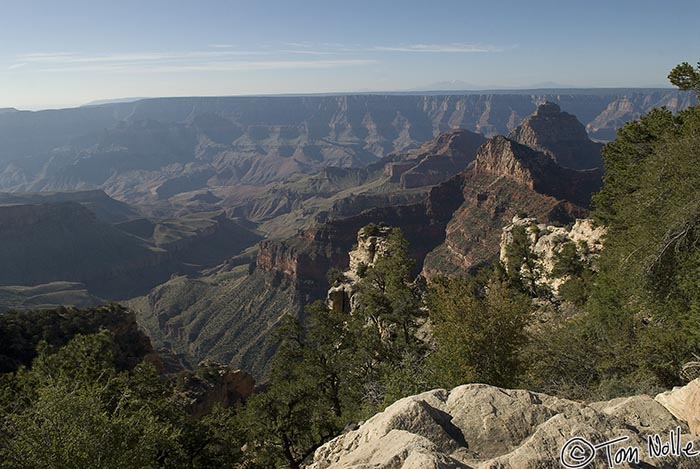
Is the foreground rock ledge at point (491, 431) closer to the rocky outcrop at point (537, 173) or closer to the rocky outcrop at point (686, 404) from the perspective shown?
the rocky outcrop at point (686, 404)

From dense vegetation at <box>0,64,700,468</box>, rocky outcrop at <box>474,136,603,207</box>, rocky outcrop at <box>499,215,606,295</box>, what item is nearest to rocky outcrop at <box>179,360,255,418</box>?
Answer: dense vegetation at <box>0,64,700,468</box>

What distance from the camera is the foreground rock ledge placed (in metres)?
8.55

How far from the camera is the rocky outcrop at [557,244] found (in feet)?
129

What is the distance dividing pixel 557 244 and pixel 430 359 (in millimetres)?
30116

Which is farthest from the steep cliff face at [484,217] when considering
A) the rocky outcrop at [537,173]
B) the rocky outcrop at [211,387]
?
the rocky outcrop at [211,387]

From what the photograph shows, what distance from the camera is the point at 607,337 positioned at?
2034 cm

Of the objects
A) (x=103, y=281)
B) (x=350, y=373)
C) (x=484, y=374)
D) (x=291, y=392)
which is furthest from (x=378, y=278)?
(x=103, y=281)

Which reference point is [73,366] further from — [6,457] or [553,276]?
[553,276]

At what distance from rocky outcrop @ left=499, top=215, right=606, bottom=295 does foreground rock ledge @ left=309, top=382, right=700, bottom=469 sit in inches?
1121

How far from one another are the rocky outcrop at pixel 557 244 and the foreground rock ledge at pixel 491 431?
93.4ft

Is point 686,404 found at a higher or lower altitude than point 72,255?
higher

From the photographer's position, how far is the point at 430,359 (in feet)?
Answer: 69.8

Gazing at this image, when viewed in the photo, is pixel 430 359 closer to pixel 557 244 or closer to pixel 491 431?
pixel 491 431

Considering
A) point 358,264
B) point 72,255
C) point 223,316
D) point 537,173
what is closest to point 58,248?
point 72,255
